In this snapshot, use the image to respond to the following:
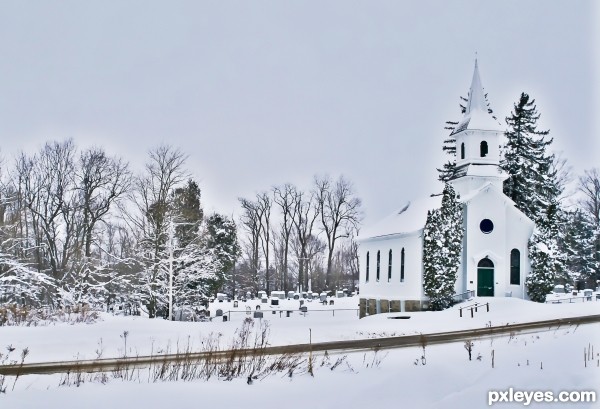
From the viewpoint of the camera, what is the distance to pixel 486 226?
A: 39781 millimetres

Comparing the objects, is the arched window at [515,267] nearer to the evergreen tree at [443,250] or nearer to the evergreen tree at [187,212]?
the evergreen tree at [443,250]

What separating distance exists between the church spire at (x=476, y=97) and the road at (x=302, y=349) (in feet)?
59.1

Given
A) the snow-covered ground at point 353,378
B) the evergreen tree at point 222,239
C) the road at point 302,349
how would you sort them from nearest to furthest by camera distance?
the snow-covered ground at point 353,378 → the road at point 302,349 → the evergreen tree at point 222,239

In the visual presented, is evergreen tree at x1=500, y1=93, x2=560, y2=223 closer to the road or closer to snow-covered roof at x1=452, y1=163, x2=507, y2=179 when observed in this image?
snow-covered roof at x1=452, y1=163, x2=507, y2=179

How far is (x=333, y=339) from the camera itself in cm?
2416

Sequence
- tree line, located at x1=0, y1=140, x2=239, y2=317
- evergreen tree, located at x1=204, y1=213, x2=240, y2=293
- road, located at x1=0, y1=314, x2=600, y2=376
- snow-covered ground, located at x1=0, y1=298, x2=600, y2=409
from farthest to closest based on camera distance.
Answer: evergreen tree, located at x1=204, y1=213, x2=240, y2=293
tree line, located at x1=0, y1=140, x2=239, y2=317
road, located at x1=0, y1=314, x2=600, y2=376
snow-covered ground, located at x1=0, y1=298, x2=600, y2=409

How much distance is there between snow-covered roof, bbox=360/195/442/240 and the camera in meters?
40.8

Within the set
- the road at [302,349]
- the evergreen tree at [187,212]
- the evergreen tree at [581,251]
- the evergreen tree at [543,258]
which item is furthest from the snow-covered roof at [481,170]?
the evergreen tree at [581,251]

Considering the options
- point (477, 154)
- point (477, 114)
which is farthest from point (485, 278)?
point (477, 114)

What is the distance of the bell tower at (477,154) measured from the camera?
135 feet

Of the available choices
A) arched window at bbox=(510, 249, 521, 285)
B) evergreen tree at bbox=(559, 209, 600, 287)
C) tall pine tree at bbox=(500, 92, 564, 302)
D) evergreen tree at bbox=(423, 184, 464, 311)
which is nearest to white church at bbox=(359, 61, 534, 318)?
arched window at bbox=(510, 249, 521, 285)

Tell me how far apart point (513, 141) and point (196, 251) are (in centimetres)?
3006

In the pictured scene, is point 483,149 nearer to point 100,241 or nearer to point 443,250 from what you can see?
point 443,250

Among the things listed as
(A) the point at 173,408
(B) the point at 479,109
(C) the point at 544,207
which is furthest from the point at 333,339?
(C) the point at 544,207
